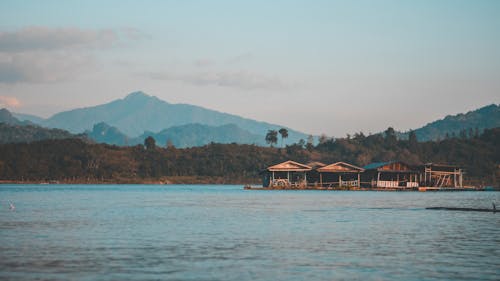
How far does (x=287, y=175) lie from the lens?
135125 millimetres

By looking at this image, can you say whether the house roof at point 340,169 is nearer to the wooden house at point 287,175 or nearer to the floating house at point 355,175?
the floating house at point 355,175

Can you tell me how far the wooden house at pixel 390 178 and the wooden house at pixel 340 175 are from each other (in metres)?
2.20

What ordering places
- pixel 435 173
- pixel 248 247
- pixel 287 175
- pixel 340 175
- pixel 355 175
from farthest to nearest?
pixel 287 175 < pixel 435 173 < pixel 355 175 < pixel 340 175 < pixel 248 247

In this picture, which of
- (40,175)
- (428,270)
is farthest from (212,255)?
(40,175)

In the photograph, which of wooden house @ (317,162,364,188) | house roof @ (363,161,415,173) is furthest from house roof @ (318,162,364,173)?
house roof @ (363,161,415,173)

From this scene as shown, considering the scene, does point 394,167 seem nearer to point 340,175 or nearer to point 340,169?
point 340,169

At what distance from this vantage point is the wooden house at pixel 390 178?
126750 millimetres

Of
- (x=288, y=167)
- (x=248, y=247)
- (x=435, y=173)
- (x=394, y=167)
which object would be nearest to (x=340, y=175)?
(x=394, y=167)

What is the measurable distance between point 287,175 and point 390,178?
2046 cm

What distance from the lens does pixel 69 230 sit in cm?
4175

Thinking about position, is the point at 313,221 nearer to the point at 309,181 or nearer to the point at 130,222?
the point at 130,222

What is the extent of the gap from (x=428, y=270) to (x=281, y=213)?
3238 cm

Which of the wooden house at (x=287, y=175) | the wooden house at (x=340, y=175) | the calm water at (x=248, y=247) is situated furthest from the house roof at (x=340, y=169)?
the calm water at (x=248, y=247)

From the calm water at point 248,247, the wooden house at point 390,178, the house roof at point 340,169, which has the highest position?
the house roof at point 340,169
